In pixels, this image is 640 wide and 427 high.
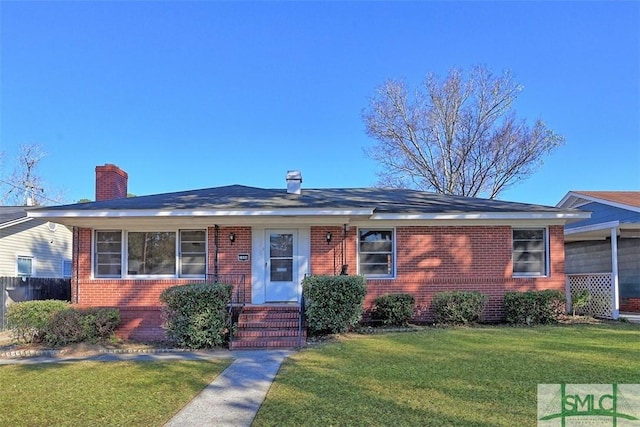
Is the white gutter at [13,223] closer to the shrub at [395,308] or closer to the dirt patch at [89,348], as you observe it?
the dirt patch at [89,348]

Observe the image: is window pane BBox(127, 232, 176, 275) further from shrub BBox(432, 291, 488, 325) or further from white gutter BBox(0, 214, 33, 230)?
white gutter BBox(0, 214, 33, 230)

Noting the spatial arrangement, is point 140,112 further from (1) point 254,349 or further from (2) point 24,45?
(1) point 254,349

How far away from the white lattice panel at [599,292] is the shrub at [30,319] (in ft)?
44.1

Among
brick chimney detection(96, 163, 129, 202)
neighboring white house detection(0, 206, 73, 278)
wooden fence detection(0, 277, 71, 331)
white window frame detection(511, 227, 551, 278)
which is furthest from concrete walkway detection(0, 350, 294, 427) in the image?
neighboring white house detection(0, 206, 73, 278)

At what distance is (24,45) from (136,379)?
14.6 m

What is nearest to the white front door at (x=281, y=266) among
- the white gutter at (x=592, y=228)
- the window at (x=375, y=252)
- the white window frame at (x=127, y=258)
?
the white window frame at (x=127, y=258)

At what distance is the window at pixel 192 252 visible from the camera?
1191 cm

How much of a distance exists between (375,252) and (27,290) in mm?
10918

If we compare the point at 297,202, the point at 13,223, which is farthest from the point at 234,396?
the point at 13,223

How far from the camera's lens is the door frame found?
1172 cm

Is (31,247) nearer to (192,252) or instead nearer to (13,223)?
(13,223)

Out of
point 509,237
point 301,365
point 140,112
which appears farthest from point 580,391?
point 140,112

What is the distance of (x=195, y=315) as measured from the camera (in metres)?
9.25

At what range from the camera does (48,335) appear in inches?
381
